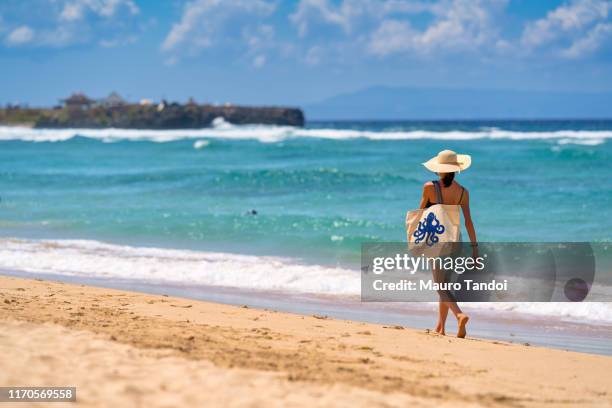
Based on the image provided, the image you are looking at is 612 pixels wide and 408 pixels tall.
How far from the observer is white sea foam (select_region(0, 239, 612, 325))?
9.09 m

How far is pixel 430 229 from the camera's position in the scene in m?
6.60

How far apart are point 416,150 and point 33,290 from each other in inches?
1350

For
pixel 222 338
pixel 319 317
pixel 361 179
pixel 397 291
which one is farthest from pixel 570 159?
pixel 222 338

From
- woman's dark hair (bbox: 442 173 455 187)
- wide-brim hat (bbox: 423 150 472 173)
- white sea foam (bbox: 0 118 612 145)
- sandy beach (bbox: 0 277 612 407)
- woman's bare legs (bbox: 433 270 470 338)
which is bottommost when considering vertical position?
sandy beach (bbox: 0 277 612 407)

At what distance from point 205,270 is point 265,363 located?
5.96 metres

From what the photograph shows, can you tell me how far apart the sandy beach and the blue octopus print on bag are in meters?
0.86

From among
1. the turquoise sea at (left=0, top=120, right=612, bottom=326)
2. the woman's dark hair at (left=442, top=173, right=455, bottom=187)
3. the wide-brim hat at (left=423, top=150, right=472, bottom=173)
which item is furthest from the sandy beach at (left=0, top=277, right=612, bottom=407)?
the turquoise sea at (left=0, top=120, right=612, bottom=326)

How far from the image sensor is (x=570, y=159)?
31.9 m

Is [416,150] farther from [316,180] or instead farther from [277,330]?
[277,330]

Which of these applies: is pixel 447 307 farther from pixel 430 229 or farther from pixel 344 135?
pixel 344 135

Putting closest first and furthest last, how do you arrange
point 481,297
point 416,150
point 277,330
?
1. point 277,330
2. point 481,297
3. point 416,150

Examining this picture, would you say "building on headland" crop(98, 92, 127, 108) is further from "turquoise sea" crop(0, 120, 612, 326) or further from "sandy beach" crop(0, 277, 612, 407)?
"sandy beach" crop(0, 277, 612, 407)


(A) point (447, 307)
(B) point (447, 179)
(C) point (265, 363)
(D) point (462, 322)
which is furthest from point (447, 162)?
(C) point (265, 363)

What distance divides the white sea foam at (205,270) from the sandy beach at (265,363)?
2203mm
